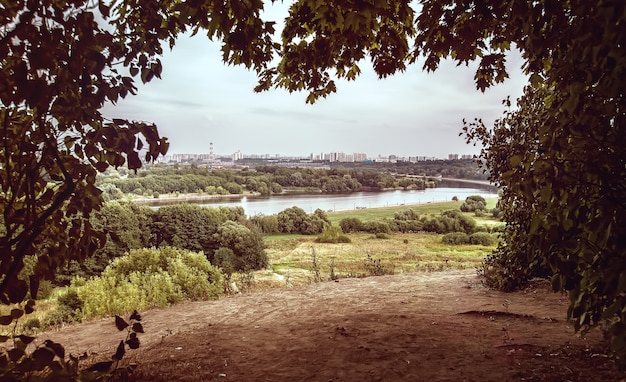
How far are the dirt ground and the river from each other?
2777cm

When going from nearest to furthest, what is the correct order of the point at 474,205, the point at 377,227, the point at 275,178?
the point at 377,227 < the point at 474,205 < the point at 275,178

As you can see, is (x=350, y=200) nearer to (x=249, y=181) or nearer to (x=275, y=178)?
(x=275, y=178)

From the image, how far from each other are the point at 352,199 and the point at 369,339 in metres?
45.8

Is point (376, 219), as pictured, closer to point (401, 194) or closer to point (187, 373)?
point (401, 194)

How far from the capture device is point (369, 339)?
444 centimetres

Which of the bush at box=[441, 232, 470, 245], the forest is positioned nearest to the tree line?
the forest

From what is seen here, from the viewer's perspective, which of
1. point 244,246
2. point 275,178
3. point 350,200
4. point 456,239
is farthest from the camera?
point 350,200

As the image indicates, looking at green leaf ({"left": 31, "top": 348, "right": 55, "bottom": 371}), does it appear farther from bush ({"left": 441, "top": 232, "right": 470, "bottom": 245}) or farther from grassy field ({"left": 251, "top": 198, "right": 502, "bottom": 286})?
bush ({"left": 441, "top": 232, "right": 470, "bottom": 245})

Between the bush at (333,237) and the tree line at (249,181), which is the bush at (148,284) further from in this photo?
the bush at (333,237)

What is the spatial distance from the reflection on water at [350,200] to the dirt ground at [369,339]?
27.9m

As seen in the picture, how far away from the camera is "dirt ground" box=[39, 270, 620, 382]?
3480 mm

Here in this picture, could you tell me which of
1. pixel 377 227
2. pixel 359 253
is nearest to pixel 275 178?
pixel 377 227

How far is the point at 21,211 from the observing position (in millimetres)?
1852

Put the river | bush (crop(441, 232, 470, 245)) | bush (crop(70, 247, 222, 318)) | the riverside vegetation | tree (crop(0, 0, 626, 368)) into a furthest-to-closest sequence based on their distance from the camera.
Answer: the river
bush (crop(441, 232, 470, 245))
the riverside vegetation
bush (crop(70, 247, 222, 318))
tree (crop(0, 0, 626, 368))
